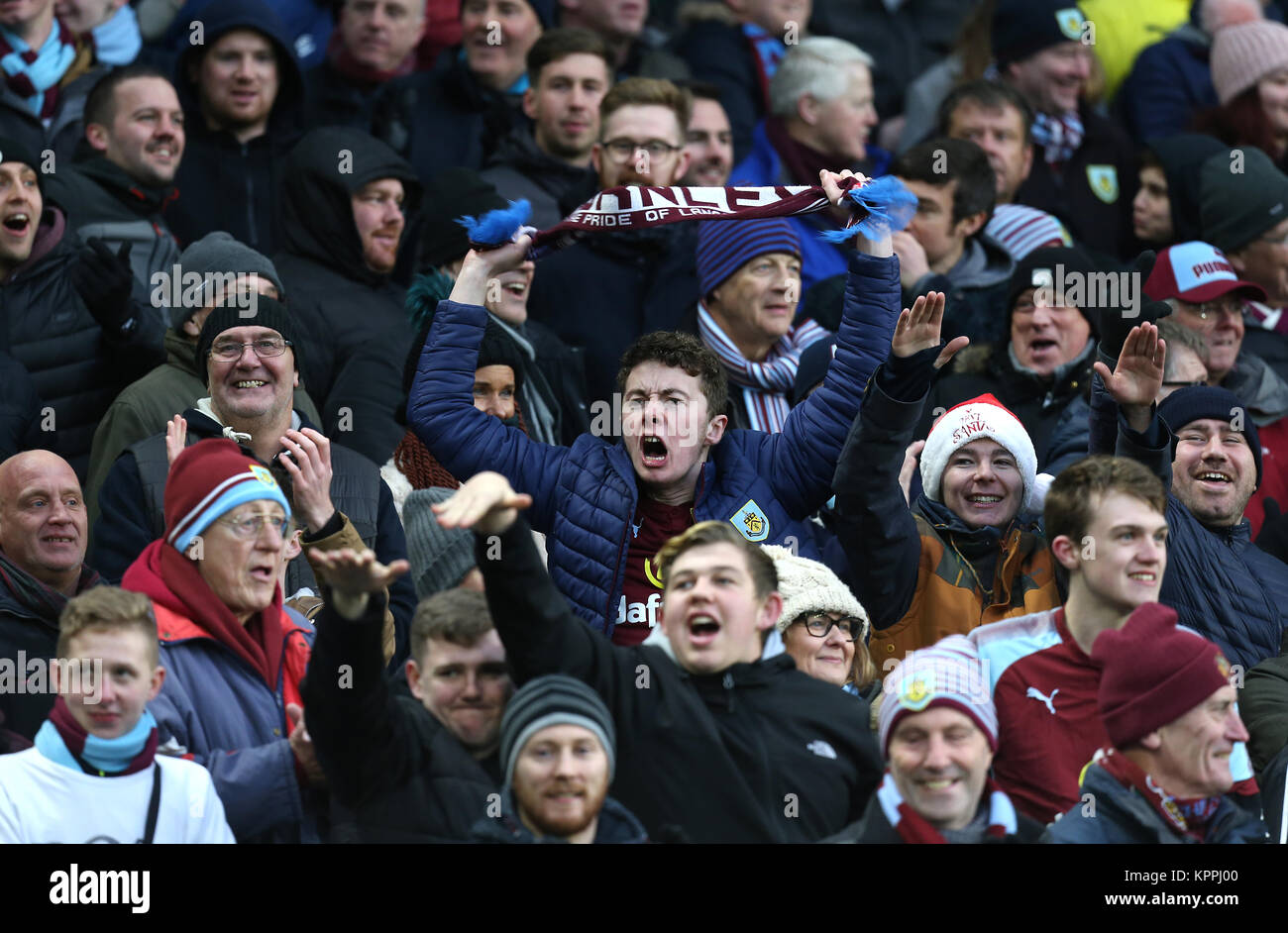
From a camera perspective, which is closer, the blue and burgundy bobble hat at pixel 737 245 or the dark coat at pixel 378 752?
the dark coat at pixel 378 752

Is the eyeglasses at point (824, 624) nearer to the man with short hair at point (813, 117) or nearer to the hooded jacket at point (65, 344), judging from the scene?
the hooded jacket at point (65, 344)

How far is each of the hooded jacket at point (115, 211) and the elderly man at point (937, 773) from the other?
407cm

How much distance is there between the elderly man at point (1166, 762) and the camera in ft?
19.5

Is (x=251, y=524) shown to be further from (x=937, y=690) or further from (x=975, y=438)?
(x=975, y=438)

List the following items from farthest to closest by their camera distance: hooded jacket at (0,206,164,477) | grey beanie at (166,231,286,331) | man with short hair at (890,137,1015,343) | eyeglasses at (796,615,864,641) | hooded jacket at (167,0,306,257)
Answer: hooded jacket at (167,0,306,257), man with short hair at (890,137,1015,343), hooded jacket at (0,206,164,477), grey beanie at (166,231,286,331), eyeglasses at (796,615,864,641)

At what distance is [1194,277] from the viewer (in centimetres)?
923

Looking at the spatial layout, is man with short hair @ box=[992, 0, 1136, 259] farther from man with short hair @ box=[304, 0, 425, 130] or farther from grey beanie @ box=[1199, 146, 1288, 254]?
man with short hair @ box=[304, 0, 425, 130]

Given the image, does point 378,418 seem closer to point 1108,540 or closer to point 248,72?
point 248,72

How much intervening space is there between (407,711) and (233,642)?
0.62 metres

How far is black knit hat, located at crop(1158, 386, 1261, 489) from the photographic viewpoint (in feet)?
25.6

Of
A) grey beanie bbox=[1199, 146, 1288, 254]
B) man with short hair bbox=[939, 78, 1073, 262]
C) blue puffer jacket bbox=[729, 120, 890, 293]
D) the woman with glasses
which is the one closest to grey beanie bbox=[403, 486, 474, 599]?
the woman with glasses

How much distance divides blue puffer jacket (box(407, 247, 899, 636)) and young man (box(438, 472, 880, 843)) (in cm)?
80

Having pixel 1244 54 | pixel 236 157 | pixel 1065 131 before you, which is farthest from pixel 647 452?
pixel 1244 54

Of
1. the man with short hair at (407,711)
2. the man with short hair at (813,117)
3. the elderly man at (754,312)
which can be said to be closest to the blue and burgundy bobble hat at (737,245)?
the elderly man at (754,312)
